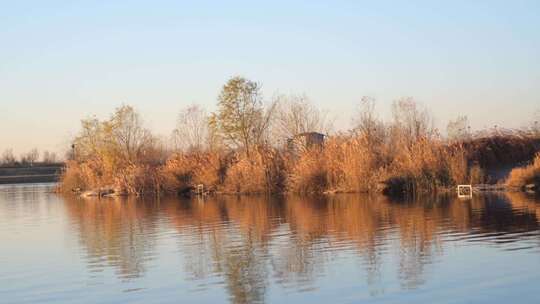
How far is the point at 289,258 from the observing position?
1552 centimetres

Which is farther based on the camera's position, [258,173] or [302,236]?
[258,173]

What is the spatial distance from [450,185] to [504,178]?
2723 millimetres

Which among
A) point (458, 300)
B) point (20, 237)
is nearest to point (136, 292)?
point (458, 300)

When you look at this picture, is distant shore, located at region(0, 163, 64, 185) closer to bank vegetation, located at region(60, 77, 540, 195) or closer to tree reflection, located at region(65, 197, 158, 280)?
bank vegetation, located at region(60, 77, 540, 195)

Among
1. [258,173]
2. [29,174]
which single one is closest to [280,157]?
[258,173]

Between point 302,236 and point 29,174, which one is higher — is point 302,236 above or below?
below

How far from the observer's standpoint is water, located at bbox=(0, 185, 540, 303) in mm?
12031

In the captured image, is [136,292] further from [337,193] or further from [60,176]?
[60,176]

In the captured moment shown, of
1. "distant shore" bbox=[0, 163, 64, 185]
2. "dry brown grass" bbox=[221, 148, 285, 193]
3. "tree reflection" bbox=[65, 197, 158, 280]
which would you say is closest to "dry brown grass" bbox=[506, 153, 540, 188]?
"dry brown grass" bbox=[221, 148, 285, 193]

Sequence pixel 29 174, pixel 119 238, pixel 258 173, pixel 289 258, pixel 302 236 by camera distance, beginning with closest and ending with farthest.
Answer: pixel 289 258 < pixel 302 236 < pixel 119 238 < pixel 258 173 < pixel 29 174

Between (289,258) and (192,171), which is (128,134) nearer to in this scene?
(192,171)

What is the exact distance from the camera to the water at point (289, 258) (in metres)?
12.0

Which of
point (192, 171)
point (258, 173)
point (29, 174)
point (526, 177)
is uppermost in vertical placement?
point (29, 174)

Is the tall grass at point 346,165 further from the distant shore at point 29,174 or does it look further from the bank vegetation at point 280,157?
the distant shore at point 29,174
